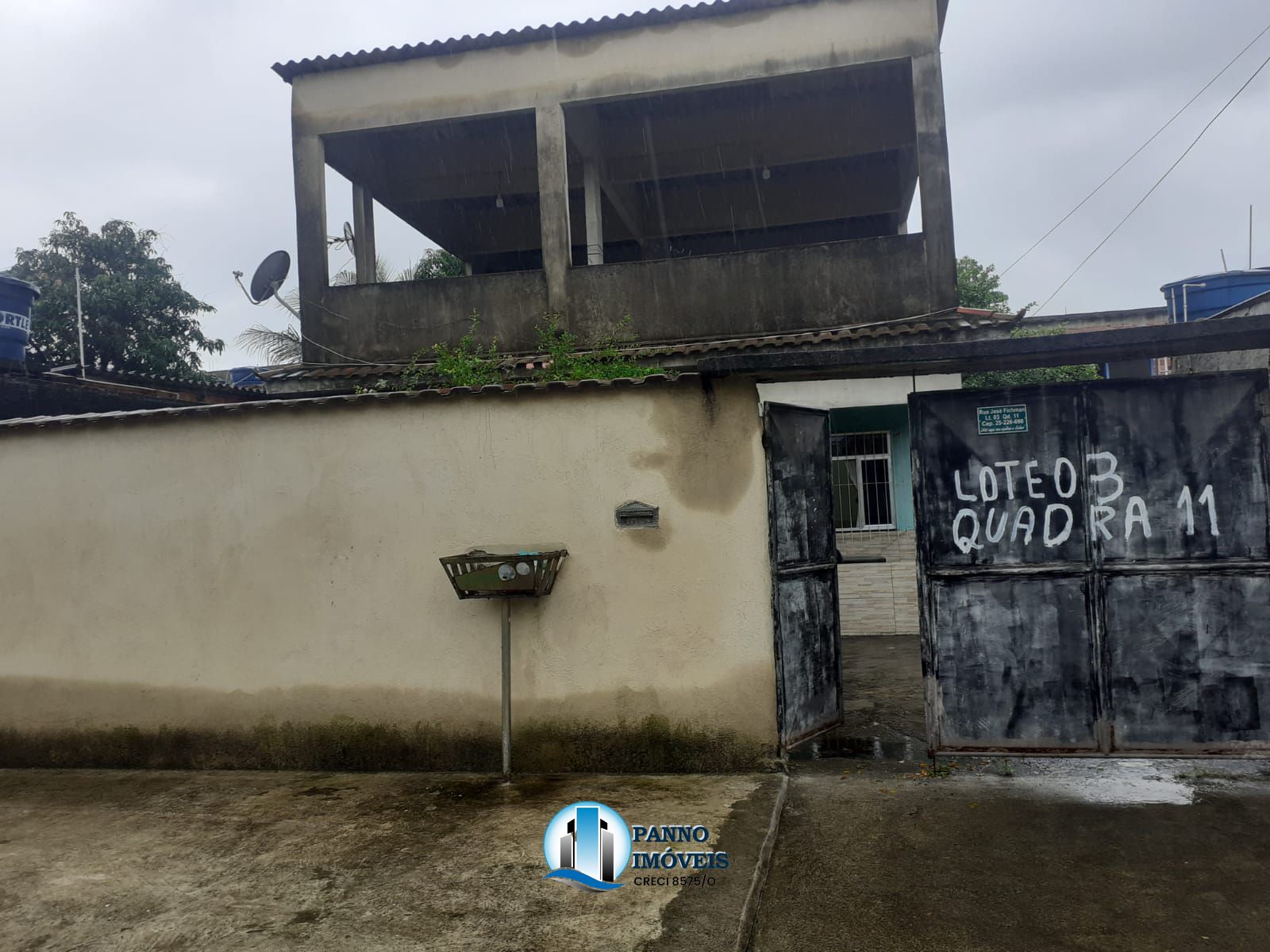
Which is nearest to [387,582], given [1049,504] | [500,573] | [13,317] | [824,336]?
[500,573]

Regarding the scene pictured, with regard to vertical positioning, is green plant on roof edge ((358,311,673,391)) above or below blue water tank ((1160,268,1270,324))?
below

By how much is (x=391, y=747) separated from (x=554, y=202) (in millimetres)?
7385

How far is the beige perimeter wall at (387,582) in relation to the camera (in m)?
5.56

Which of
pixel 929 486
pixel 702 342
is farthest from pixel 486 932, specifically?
pixel 702 342

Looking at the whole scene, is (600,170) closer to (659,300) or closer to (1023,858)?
(659,300)

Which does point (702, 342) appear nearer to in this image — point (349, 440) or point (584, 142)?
point (584, 142)

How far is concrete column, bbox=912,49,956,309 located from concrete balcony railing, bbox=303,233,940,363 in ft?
0.62

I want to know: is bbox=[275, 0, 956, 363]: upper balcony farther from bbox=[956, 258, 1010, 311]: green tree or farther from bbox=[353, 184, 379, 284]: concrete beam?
bbox=[956, 258, 1010, 311]: green tree

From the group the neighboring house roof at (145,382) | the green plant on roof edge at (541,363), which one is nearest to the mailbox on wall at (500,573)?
the green plant on roof edge at (541,363)

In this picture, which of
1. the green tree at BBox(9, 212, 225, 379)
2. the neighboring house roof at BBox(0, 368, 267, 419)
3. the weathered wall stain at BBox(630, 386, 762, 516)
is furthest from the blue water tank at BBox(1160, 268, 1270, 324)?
the green tree at BBox(9, 212, 225, 379)

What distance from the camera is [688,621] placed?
556 centimetres

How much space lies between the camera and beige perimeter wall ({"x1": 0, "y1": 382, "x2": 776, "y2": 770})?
556cm

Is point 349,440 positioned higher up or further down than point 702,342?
further down

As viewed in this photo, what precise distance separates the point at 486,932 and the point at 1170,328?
14.4ft
